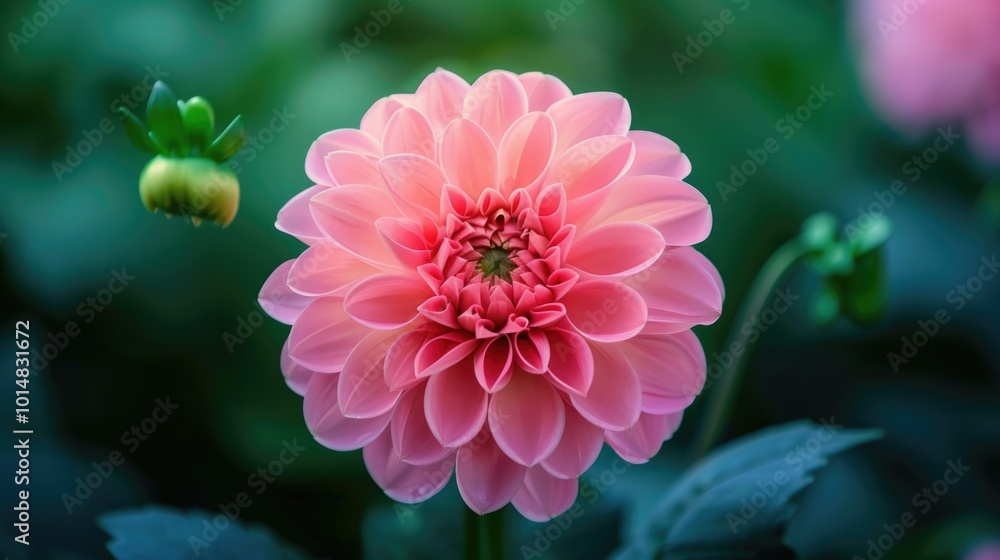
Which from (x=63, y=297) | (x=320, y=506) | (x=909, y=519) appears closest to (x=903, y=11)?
(x=909, y=519)

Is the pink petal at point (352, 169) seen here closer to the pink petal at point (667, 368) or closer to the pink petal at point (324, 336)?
the pink petal at point (324, 336)

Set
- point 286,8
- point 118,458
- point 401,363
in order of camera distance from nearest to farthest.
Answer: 1. point 401,363
2. point 118,458
3. point 286,8

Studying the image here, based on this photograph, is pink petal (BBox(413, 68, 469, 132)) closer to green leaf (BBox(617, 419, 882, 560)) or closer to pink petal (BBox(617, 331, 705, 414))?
pink petal (BBox(617, 331, 705, 414))

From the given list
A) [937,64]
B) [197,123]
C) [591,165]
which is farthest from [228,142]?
[937,64]

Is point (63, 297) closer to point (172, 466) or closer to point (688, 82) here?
point (172, 466)

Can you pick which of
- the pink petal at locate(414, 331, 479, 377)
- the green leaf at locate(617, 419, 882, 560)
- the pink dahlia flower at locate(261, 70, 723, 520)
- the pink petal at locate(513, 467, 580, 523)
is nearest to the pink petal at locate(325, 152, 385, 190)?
the pink dahlia flower at locate(261, 70, 723, 520)

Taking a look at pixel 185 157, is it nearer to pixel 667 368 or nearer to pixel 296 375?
pixel 296 375

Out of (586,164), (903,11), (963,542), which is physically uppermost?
(903,11)
